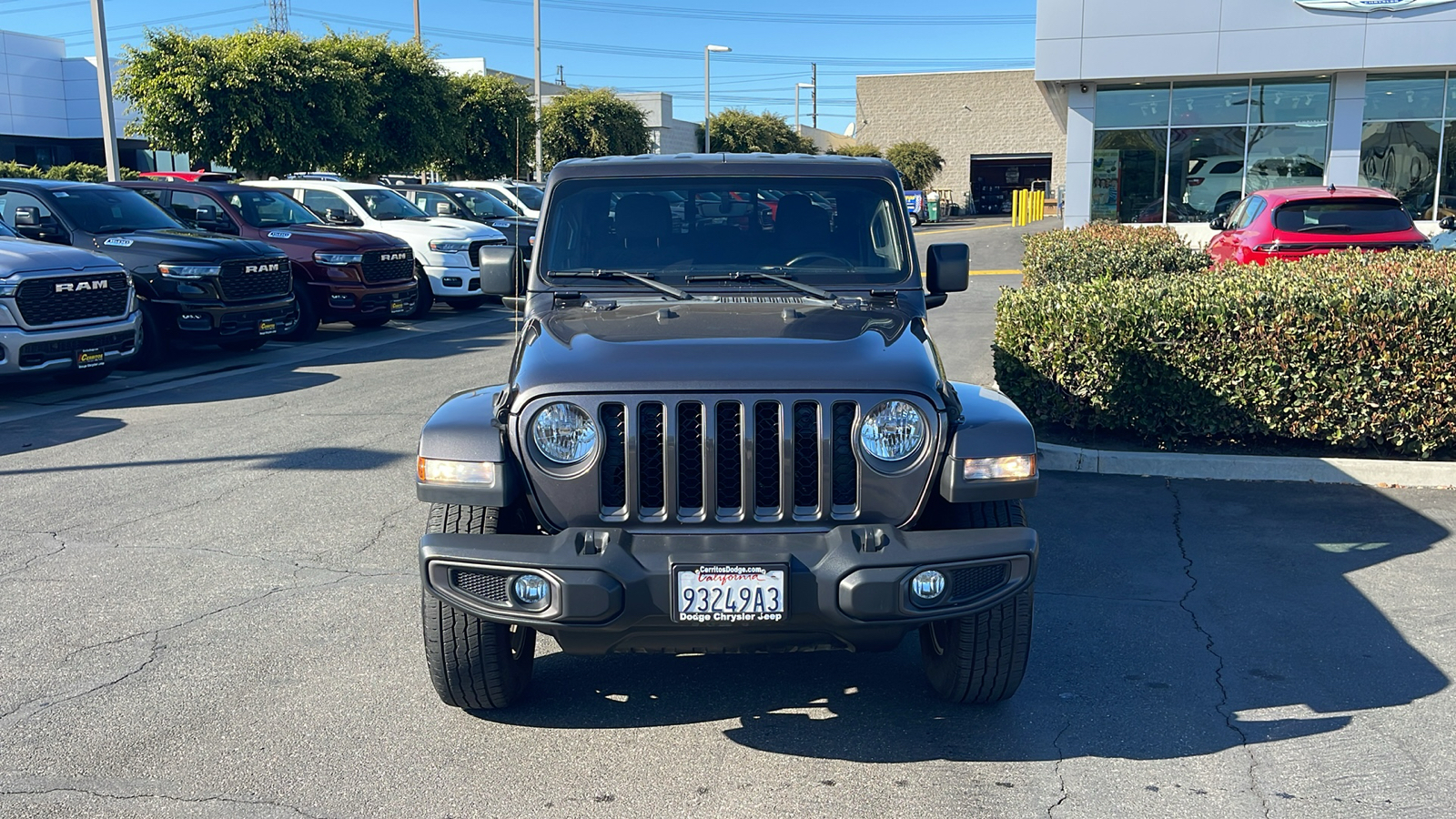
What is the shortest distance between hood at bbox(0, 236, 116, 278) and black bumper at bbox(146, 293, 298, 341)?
1.14 meters

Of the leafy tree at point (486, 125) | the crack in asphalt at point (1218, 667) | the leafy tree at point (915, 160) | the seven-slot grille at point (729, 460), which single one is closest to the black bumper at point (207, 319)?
the crack in asphalt at point (1218, 667)

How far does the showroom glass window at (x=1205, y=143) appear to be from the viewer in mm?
24422

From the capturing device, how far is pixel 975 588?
144 inches

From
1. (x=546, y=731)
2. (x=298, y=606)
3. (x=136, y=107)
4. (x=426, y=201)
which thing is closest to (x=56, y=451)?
(x=298, y=606)

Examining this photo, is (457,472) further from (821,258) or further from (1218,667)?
(1218,667)

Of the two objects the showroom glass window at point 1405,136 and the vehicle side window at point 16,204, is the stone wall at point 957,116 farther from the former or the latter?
the vehicle side window at point 16,204


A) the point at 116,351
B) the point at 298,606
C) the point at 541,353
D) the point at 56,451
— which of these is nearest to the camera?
the point at 541,353

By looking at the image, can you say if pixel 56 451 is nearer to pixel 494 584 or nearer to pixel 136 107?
pixel 494 584

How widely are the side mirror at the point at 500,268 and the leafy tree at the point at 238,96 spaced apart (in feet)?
56.3

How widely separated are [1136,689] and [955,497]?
132 centimetres

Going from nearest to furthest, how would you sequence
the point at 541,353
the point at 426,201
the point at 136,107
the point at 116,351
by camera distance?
the point at 541,353
the point at 116,351
the point at 426,201
the point at 136,107

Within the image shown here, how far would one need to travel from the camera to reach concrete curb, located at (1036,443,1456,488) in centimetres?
728

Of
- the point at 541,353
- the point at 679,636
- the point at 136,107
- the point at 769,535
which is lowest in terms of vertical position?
the point at 679,636

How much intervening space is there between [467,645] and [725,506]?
0.98m
